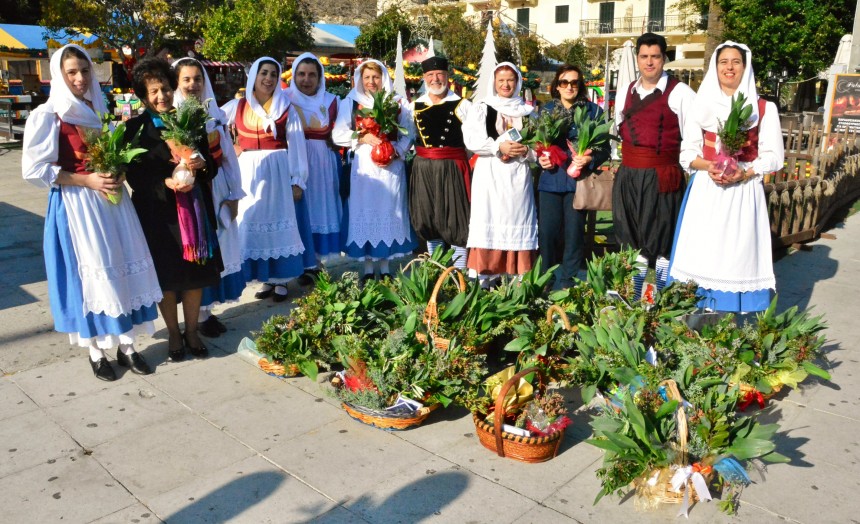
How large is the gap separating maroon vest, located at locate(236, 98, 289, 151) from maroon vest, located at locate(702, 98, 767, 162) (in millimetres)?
3072

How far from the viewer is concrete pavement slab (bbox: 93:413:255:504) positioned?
3.32 meters

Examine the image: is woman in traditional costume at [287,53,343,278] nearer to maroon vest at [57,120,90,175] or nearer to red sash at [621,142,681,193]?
maroon vest at [57,120,90,175]

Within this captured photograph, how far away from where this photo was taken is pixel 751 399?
3.92 m

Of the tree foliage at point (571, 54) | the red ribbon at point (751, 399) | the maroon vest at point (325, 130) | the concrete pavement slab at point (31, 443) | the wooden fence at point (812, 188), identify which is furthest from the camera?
the tree foliage at point (571, 54)

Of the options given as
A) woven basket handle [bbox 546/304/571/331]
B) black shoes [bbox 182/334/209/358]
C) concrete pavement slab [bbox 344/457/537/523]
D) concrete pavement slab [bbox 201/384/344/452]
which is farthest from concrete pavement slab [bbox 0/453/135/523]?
woven basket handle [bbox 546/304/571/331]

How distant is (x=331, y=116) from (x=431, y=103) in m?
0.96

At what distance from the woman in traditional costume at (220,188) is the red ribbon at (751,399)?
331 cm

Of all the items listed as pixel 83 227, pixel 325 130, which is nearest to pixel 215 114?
pixel 83 227

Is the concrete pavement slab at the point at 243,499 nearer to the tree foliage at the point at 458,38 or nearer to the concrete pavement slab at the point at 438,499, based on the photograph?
the concrete pavement slab at the point at 438,499

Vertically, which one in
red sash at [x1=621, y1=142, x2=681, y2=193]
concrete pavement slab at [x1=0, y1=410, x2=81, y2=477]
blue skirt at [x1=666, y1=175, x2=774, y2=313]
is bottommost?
concrete pavement slab at [x1=0, y1=410, x2=81, y2=477]

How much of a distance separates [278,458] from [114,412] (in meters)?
1.13

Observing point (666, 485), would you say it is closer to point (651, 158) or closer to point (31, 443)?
point (651, 158)

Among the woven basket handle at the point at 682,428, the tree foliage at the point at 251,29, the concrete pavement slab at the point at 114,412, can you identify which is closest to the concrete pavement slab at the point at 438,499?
the woven basket handle at the point at 682,428

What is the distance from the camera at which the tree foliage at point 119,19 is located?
23.3 m
